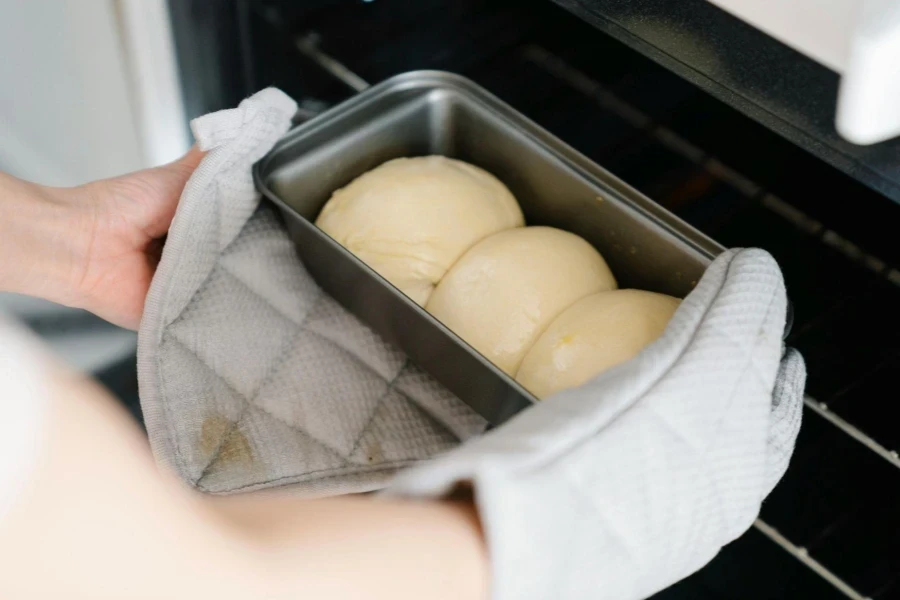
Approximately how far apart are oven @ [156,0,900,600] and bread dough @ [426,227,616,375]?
11 cm

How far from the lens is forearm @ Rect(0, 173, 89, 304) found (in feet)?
2.39

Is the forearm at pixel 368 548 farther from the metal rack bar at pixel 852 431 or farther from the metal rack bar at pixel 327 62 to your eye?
the metal rack bar at pixel 327 62

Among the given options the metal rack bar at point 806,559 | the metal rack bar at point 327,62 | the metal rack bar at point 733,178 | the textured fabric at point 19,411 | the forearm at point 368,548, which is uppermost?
the textured fabric at point 19,411

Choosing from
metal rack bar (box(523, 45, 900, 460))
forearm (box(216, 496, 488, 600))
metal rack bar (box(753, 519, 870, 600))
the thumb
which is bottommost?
metal rack bar (box(753, 519, 870, 600))

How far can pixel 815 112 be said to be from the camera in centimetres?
53

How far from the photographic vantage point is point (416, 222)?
30.0 inches

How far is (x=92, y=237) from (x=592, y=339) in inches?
17.9

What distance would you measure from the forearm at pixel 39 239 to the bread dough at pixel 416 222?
23cm

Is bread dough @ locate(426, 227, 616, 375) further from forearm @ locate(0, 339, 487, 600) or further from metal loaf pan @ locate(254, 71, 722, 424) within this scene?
forearm @ locate(0, 339, 487, 600)

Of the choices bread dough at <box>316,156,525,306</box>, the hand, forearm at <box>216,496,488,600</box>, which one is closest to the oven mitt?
forearm at <box>216,496,488,600</box>

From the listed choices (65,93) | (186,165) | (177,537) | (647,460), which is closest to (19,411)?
(177,537)

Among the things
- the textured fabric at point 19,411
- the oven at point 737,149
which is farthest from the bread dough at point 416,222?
the textured fabric at point 19,411

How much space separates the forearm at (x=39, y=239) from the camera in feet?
2.39

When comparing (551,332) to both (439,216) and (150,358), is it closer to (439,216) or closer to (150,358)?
(439,216)
